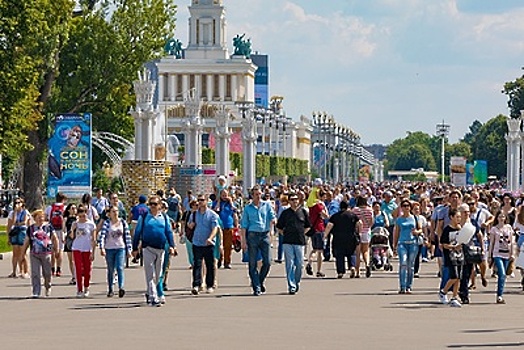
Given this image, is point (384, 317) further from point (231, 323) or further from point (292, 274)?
point (292, 274)

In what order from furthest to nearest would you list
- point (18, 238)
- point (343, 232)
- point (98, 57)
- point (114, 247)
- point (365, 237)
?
point (98, 57), point (365, 237), point (18, 238), point (343, 232), point (114, 247)

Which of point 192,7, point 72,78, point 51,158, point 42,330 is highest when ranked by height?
point 192,7

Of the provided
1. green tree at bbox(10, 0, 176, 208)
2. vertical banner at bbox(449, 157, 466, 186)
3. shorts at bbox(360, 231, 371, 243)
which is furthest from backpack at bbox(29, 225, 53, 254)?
vertical banner at bbox(449, 157, 466, 186)

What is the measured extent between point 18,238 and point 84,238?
467 cm

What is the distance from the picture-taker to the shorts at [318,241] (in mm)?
27969

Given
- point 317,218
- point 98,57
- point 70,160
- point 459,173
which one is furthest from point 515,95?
point 317,218

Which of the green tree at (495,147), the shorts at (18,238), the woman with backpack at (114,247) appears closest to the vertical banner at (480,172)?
the green tree at (495,147)

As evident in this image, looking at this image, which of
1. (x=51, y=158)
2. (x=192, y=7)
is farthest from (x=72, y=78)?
(x=192, y=7)

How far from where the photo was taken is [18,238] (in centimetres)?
2733

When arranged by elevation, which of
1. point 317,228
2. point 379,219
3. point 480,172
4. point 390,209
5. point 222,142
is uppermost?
point 222,142

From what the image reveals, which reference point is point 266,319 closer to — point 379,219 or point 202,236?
point 202,236

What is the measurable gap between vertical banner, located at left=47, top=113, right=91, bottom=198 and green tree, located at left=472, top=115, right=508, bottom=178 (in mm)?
107749

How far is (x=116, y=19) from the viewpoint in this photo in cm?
5841

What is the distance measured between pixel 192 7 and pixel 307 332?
153m
